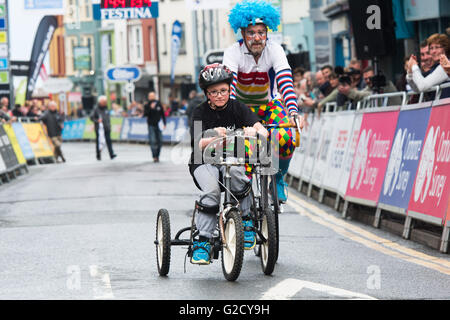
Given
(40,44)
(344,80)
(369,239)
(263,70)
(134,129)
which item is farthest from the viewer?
(134,129)

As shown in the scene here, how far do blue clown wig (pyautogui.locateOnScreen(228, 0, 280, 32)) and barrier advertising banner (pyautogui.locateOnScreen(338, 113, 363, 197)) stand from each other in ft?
18.0

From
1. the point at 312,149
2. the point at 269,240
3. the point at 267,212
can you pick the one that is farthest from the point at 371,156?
the point at 269,240

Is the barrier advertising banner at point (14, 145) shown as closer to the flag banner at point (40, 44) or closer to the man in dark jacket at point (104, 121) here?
the man in dark jacket at point (104, 121)

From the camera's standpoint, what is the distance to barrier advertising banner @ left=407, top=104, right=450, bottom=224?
10289 mm

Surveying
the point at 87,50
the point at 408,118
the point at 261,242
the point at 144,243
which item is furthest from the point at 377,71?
the point at 87,50

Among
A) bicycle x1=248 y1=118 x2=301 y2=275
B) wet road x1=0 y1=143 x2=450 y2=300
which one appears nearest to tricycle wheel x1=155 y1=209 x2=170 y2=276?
wet road x1=0 y1=143 x2=450 y2=300

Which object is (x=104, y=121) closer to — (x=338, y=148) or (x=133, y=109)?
(x=338, y=148)

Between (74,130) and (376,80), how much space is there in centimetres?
4320

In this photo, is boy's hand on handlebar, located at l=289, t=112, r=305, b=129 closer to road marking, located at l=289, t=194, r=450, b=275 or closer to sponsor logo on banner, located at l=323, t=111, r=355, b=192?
road marking, located at l=289, t=194, r=450, b=275

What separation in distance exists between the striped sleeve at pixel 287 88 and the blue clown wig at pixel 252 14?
42 centimetres

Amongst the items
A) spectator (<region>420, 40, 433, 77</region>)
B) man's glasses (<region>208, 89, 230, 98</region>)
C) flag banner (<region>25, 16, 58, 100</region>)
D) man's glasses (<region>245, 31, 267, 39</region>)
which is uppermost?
flag banner (<region>25, 16, 58, 100</region>)

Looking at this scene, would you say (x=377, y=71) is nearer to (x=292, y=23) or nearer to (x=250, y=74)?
(x=250, y=74)

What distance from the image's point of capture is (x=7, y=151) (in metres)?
23.7
